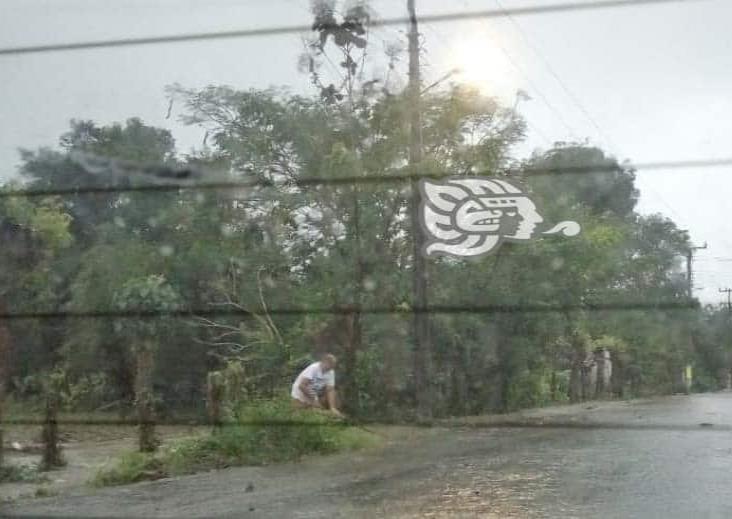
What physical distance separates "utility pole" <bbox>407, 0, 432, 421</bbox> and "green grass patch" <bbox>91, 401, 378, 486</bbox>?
81 centimetres

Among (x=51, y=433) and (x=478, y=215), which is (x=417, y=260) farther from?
(x=51, y=433)

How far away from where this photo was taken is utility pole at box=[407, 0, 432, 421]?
298 inches

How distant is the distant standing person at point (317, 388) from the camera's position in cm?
776

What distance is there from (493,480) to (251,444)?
2209mm

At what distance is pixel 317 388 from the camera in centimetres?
789

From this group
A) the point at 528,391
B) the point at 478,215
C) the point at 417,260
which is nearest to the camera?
the point at 478,215

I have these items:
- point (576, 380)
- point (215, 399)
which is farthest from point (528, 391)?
point (215, 399)

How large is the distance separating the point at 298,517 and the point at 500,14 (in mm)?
3541

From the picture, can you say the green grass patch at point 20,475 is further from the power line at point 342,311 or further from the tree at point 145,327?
the power line at point 342,311

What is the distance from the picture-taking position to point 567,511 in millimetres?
5914

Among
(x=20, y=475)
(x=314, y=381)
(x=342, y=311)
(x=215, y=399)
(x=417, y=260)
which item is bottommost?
(x=20, y=475)

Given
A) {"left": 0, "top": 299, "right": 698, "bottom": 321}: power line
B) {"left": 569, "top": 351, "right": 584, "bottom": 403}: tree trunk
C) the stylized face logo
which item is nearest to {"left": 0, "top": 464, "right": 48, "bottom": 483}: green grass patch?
{"left": 0, "top": 299, "right": 698, "bottom": 321}: power line

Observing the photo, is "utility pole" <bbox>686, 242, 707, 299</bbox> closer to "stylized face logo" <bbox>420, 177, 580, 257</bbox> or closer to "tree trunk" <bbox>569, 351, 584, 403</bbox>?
"stylized face logo" <bbox>420, 177, 580, 257</bbox>

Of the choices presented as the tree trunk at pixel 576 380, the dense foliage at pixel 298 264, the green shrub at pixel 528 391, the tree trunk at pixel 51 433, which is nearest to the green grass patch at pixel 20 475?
the tree trunk at pixel 51 433
